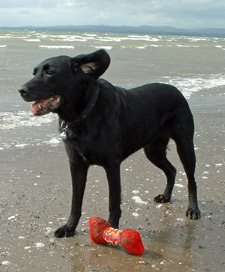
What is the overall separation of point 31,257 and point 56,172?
7.16 ft

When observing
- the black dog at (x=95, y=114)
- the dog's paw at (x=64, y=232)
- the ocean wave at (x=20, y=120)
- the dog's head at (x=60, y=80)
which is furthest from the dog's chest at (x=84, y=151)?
the ocean wave at (x=20, y=120)

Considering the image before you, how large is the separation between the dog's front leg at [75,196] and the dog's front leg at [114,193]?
30 cm

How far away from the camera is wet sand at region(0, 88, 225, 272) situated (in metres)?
3.48

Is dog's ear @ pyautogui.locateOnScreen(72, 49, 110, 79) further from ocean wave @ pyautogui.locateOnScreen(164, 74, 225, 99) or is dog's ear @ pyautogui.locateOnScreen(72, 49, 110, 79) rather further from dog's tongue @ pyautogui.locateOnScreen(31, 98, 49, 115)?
ocean wave @ pyautogui.locateOnScreen(164, 74, 225, 99)

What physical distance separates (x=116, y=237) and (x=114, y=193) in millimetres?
421

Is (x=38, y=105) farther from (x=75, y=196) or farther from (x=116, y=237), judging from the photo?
(x=116, y=237)

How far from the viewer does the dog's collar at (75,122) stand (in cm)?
354

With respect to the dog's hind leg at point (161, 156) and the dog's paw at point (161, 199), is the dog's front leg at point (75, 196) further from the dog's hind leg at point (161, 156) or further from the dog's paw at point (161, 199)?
the dog's hind leg at point (161, 156)

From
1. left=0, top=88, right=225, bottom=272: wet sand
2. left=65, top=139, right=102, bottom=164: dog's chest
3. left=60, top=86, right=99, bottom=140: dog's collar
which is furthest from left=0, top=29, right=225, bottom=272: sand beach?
left=60, top=86, right=99, bottom=140: dog's collar

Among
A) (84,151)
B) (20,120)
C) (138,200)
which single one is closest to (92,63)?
(84,151)

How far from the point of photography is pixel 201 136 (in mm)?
7496

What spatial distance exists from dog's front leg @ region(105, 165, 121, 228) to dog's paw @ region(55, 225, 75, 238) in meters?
0.39

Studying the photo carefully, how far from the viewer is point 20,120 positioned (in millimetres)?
8234

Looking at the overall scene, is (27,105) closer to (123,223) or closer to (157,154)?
(157,154)
